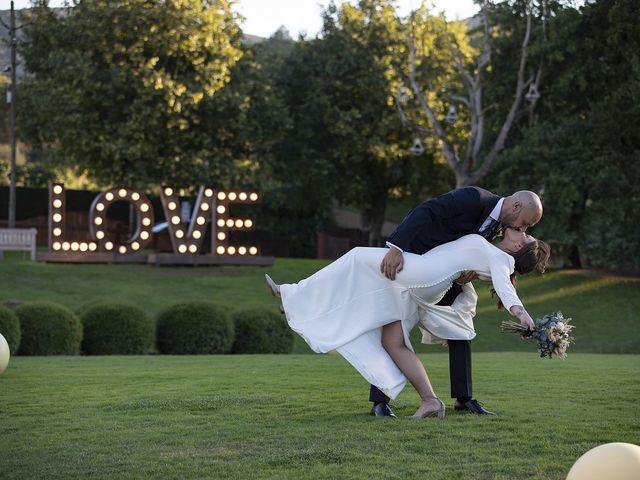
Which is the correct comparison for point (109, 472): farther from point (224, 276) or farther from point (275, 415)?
point (224, 276)

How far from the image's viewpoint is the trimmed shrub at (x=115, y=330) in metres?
20.3

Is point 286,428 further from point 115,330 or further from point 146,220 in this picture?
point 146,220

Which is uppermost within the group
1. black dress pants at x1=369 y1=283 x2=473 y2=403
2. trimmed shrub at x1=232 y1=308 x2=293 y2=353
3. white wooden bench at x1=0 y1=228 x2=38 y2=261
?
white wooden bench at x1=0 y1=228 x2=38 y2=261

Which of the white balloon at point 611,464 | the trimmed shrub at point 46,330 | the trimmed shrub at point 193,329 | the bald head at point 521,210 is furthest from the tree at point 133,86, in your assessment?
the white balloon at point 611,464

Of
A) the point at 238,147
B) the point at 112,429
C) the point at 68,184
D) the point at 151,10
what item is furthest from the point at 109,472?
the point at 68,184

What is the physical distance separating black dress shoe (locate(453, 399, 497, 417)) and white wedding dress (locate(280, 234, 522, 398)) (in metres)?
0.55

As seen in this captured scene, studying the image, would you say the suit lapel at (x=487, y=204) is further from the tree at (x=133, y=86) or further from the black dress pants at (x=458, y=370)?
the tree at (x=133, y=86)

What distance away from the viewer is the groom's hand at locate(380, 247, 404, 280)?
821 centimetres

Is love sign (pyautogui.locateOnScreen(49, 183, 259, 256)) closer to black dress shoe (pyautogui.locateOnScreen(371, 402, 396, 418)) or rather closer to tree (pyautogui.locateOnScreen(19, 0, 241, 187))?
tree (pyautogui.locateOnScreen(19, 0, 241, 187))

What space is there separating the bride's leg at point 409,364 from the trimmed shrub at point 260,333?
13069mm

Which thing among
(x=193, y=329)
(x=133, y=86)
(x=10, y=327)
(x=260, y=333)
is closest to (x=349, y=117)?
(x=133, y=86)

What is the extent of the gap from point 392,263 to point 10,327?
11.9 m

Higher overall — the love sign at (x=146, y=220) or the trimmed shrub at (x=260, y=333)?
the love sign at (x=146, y=220)

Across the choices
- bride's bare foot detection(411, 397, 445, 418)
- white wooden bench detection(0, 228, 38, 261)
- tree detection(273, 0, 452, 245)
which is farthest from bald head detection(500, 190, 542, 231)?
tree detection(273, 0, 452, 245)
